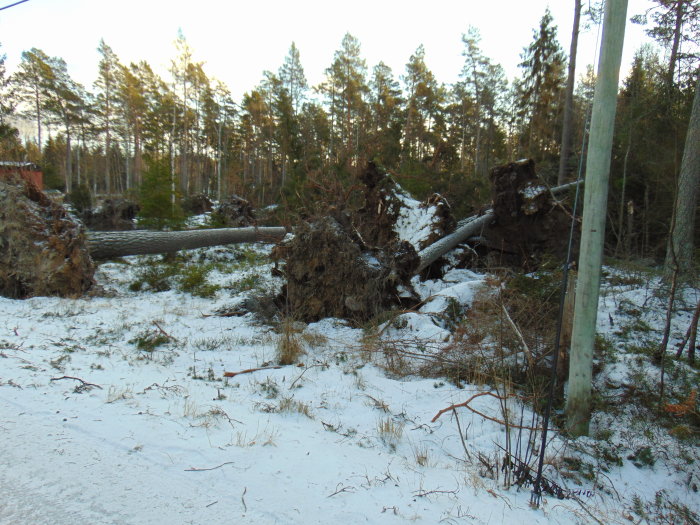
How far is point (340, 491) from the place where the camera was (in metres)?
2.17

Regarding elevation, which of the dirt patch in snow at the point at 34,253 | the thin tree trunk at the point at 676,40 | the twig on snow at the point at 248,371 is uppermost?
the thin tree trunk at the point at 676,40

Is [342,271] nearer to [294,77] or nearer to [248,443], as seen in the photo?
[248,443]

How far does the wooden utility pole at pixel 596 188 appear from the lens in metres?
2.75

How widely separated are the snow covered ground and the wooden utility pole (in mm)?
944

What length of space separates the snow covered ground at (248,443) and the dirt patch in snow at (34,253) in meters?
2.39

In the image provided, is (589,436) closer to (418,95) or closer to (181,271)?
(181,271)

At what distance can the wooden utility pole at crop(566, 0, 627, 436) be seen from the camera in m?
2.75

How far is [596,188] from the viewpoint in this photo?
2.87 meters

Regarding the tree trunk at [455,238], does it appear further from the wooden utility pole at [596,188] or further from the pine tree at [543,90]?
the pine tree at [543,90]

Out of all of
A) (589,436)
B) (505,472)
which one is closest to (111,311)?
(505,472)

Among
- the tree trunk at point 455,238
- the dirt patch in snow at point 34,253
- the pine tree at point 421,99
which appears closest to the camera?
the dirt patch in snow at point 34,253

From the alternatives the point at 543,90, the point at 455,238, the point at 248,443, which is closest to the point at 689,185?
the point at 455,238

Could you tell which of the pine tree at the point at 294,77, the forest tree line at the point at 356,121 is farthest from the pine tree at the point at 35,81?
the pine tree at the point at 294,77

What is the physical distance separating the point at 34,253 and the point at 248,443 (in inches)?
295
